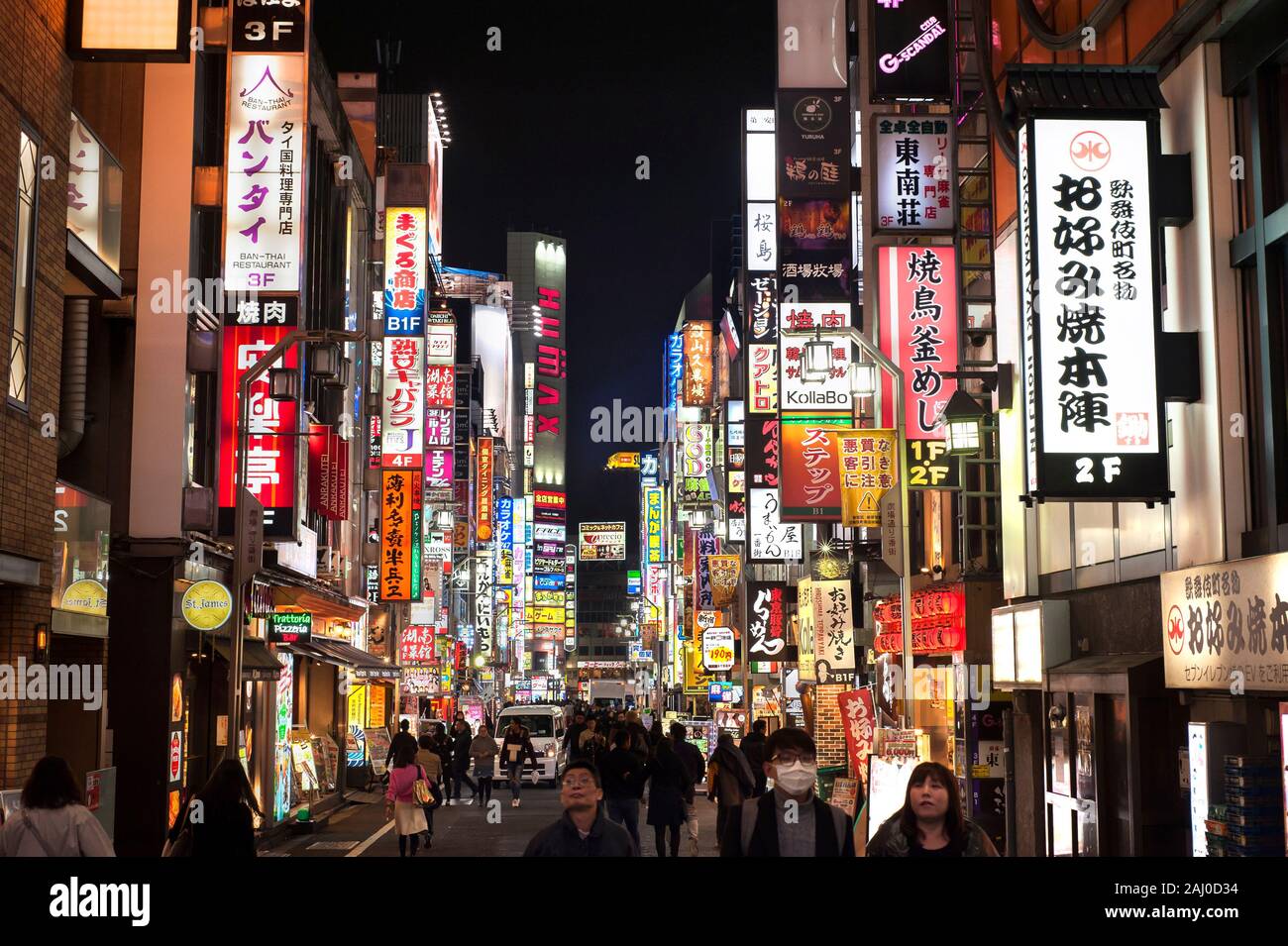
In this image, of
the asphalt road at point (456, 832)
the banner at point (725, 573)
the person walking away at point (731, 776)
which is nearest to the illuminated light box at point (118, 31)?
the person walking away at point (731, 776)

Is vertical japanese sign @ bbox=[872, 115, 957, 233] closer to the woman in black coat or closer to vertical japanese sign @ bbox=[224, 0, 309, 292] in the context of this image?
the woman in black coat

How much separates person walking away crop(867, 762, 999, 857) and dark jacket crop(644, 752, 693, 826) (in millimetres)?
13912

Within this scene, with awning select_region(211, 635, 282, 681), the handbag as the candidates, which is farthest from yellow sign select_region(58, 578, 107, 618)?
awning select_region(211, 635, 282, 681)

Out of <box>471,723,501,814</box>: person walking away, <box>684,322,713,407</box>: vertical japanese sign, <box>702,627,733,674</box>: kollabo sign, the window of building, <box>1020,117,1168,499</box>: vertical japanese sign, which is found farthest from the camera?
<box>684,322,713,407</box>: vertical japanese sign

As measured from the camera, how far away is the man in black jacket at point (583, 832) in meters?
7.48

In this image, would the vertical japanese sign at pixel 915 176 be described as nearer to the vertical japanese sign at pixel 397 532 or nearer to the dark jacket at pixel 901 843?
the dark jacket at pixel 901 843

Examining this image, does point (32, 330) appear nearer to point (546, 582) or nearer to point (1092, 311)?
point (1092, 311)

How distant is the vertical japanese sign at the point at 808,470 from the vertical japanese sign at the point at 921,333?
675 centimetres

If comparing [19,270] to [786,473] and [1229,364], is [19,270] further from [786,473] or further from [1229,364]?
[786,473]

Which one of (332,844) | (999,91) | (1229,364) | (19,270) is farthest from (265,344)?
(1229,364)

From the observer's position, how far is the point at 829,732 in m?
27.3

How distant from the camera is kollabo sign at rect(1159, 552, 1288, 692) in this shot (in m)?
10.9

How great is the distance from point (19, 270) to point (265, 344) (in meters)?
10.5
